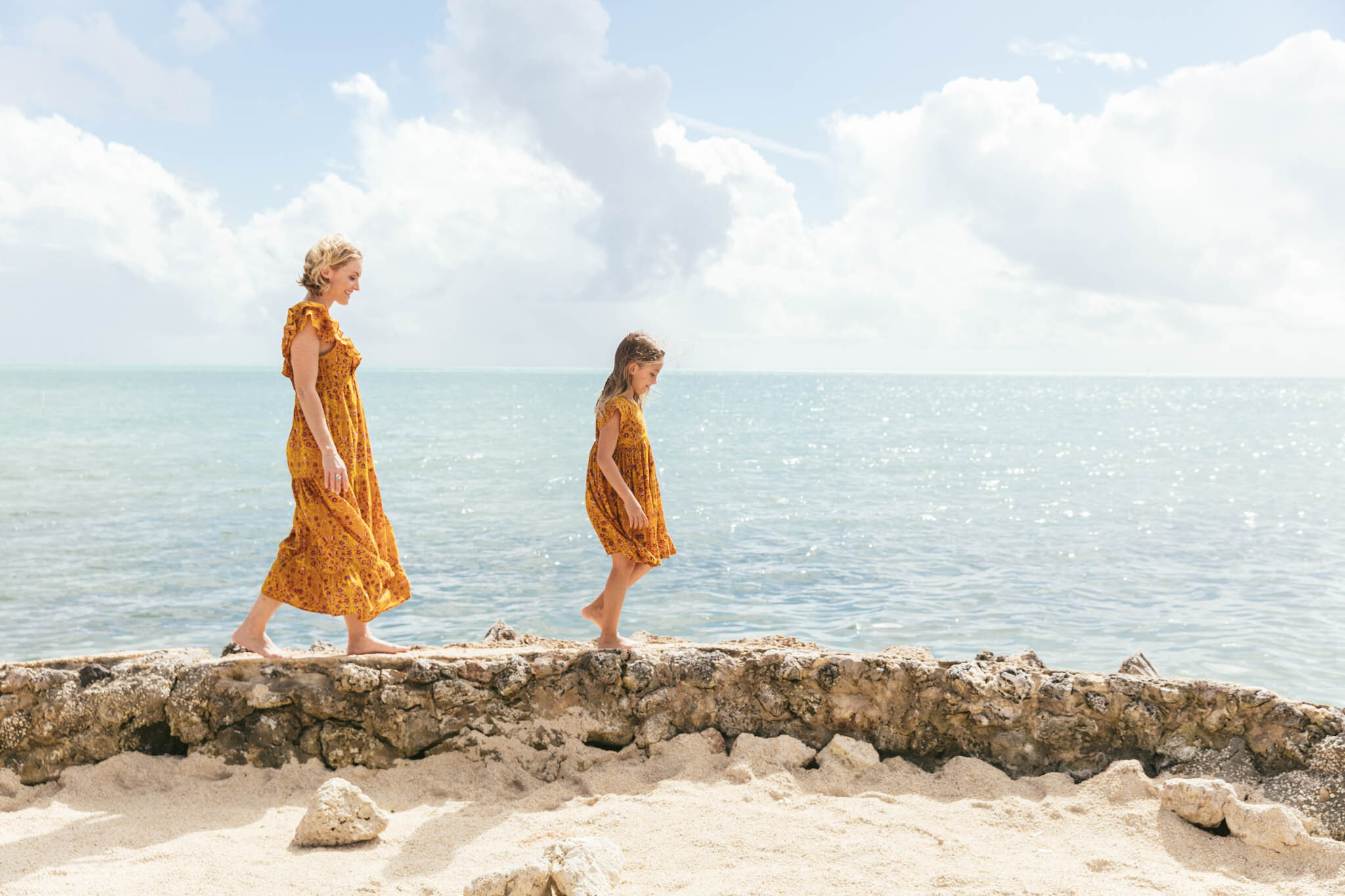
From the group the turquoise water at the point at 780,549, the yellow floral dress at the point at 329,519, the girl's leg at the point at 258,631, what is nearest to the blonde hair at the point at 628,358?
the yellow floral dress at the point at 329,519

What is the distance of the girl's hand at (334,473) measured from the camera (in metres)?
4.04

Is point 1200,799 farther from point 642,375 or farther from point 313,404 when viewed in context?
point 313,404

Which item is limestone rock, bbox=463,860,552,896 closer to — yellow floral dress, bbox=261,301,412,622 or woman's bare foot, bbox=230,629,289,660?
yellow floral dress, bbox=261,301,412,622

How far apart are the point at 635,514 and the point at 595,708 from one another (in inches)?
35.6

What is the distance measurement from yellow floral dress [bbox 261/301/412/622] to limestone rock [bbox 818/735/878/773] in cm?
203

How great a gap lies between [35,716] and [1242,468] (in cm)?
3149

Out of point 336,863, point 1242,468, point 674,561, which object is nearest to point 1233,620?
point 674,561

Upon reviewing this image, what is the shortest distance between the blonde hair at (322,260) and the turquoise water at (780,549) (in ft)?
16.1

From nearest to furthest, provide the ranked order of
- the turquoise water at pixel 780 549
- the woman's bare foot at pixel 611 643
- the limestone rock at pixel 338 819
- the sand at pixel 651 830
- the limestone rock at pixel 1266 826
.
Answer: the sand at pixel 651 830
the limestone rock at pixel 1266 826
the limestone rock at pixel 338 819
the woman's bare foot at pixel 611 643
the turquoise water at pixel 780 549

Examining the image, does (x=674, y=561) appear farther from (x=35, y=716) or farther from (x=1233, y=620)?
(x=35, y=716)

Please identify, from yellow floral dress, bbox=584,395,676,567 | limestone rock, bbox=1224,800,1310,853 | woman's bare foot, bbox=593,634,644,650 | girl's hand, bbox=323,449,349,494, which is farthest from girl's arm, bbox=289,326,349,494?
limestone rock, bbox=1224,800,1310,853

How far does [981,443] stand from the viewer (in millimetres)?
39531

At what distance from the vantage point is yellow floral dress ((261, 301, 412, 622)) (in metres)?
4.16

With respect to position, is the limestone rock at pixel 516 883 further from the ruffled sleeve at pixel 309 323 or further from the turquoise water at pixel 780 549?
the turquoise water at pixel 780 549
